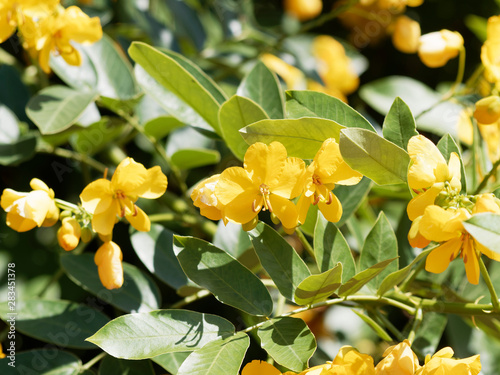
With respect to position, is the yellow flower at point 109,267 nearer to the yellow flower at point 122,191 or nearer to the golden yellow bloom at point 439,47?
the yellow flower at point 122,191

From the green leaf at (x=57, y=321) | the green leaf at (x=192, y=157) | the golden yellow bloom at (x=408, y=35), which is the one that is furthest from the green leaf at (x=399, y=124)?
the golden yellow bloom at (x=408, y=35)

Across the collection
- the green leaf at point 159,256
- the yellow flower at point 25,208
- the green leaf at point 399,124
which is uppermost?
the green leaf at point 399,124

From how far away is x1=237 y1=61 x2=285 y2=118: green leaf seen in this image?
3.16 ft

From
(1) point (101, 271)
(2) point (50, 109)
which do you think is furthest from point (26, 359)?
(2) point (50, 109)

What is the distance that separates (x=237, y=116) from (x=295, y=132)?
145 millimetres

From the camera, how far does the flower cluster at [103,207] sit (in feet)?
2.66

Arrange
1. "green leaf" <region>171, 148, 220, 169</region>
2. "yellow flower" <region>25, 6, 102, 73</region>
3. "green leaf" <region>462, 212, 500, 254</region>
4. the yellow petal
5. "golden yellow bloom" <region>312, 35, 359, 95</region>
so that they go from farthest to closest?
"golden yellow bloom" <region>312, 35, 359, 95</region>, "green leaf" <region>171, 148, 220, 169</region>, "yellow flower" <region>25, 6, 102, 73</region>, the yellow petal, "green leaf" <region>462, 212, 500, 254</region>

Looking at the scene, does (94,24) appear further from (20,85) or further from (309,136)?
(309,136)

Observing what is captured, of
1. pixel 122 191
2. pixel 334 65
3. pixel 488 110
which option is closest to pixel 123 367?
pixel 122 191

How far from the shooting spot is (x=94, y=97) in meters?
1.10

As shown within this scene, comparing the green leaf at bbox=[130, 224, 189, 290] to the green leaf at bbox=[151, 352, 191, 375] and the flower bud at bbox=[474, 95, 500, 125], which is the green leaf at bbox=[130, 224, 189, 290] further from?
the flower bud at bbox=[474, 95, 500, 125]

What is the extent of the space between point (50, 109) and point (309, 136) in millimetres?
604

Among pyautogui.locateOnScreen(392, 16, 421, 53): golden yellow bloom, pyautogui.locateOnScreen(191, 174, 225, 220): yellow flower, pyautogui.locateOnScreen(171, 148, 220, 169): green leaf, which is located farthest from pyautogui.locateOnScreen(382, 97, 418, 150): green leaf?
pyautogui.locateOnScreen(392, 16, 421, 53): golden yellow bloom

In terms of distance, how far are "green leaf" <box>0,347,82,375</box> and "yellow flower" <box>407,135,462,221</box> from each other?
0.67 meters
